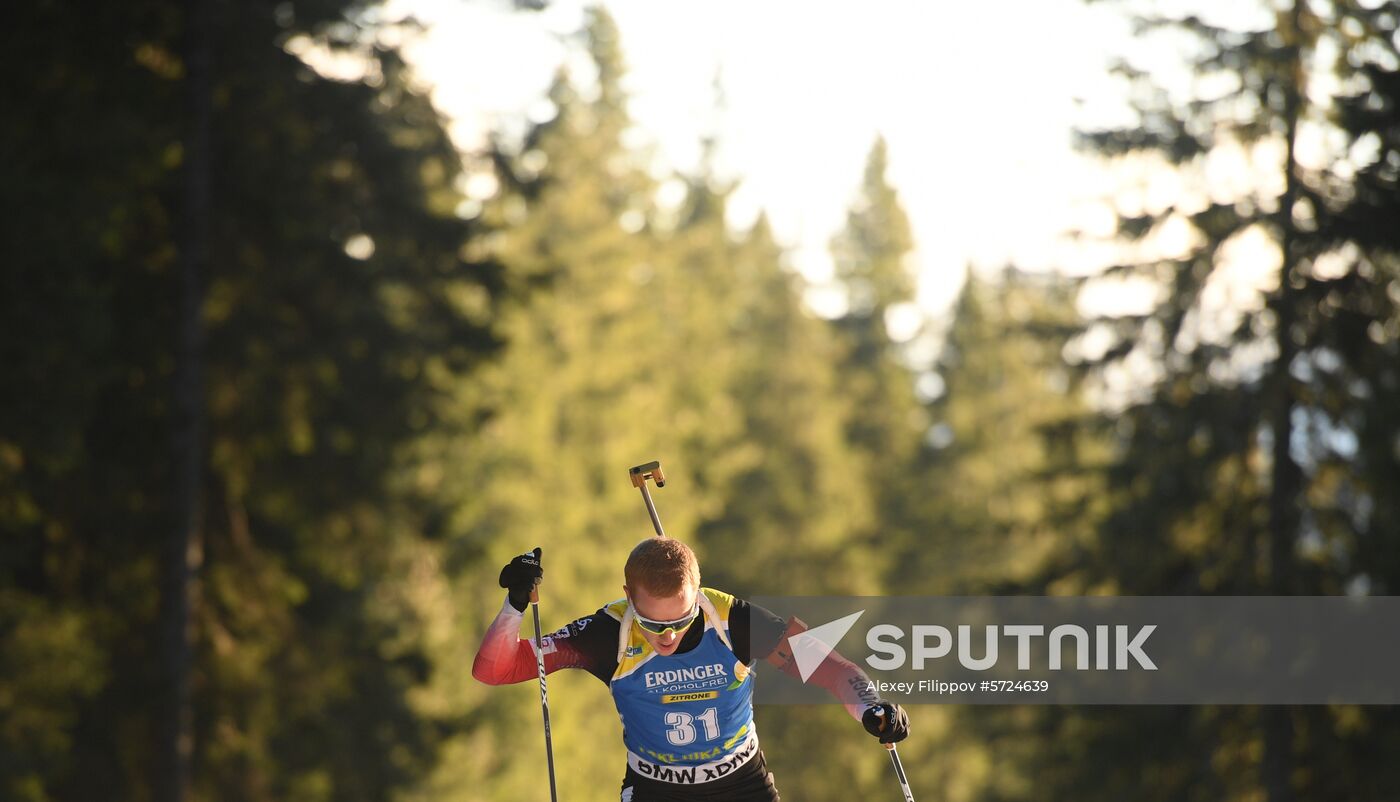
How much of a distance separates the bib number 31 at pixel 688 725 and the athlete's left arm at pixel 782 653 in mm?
298

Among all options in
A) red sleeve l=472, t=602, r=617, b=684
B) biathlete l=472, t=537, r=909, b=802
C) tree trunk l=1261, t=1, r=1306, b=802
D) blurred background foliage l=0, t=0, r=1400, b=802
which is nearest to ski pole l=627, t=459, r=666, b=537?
biathlete l=472, t=537, r=909, b=802

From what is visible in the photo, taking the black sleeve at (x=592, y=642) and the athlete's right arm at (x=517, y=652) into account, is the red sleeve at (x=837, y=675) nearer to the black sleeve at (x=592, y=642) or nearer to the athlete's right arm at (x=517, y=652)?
the black sleeve at (x=592, y=642)

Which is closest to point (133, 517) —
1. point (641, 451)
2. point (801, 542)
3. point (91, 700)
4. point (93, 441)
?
point (93, 441)

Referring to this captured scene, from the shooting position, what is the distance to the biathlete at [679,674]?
24.4ft

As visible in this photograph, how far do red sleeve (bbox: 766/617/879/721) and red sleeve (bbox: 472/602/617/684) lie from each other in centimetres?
79

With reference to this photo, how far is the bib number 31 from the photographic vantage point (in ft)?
24.6

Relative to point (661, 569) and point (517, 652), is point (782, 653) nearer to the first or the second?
point (661, 569)

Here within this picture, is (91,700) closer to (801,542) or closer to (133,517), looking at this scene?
(133,517)

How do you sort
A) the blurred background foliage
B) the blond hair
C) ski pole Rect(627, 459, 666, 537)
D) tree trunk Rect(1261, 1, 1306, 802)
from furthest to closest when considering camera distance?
tree trunk Rect(1261, 1, 1306, 802), the blurred background foliage, ski pole Rect(627, 459, 666, 537), the blond hair

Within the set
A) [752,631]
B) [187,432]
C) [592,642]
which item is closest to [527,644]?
[592,642]

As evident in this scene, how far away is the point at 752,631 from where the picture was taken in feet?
24.7

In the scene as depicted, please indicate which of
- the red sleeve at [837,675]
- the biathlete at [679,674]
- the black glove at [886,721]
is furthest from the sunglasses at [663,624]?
the black glove at [886,721]

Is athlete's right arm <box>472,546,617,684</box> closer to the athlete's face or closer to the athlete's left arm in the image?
the athlete's face

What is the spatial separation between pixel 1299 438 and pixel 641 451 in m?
18.6
